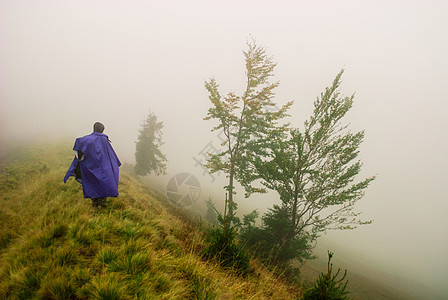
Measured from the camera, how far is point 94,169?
14.5ft

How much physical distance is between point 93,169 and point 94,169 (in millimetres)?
23

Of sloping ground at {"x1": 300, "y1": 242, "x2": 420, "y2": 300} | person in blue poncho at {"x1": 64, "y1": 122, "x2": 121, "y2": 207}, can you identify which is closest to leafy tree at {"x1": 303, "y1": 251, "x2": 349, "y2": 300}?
person in blue poncho at {"x1": 64, "y1": 122, "x2": 121, "y2": 207}

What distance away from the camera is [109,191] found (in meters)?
4.53

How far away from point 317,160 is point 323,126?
192 cm

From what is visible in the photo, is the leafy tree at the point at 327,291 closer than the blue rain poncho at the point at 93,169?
Yes

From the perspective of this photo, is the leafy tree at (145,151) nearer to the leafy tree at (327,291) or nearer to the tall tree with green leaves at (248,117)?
the tall tree with green leaves at (248,117)

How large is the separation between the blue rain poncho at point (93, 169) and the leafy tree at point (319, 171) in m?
7.94

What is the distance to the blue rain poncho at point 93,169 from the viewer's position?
4352 millimetres

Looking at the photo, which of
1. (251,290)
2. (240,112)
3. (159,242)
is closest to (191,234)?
(159,242)

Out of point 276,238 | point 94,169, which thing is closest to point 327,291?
point 94,169

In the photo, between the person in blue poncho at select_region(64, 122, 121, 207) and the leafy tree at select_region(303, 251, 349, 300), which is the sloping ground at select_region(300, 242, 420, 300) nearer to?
the leafy tree at select_region(303, 251, 349, 300)

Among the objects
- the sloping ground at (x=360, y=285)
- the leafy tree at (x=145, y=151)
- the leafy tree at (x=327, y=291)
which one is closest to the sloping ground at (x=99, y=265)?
the leafy tree at (x=327, y=291)

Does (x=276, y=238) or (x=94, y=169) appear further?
(x=276, y=238)

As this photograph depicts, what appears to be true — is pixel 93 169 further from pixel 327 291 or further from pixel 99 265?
pixel 327 291
